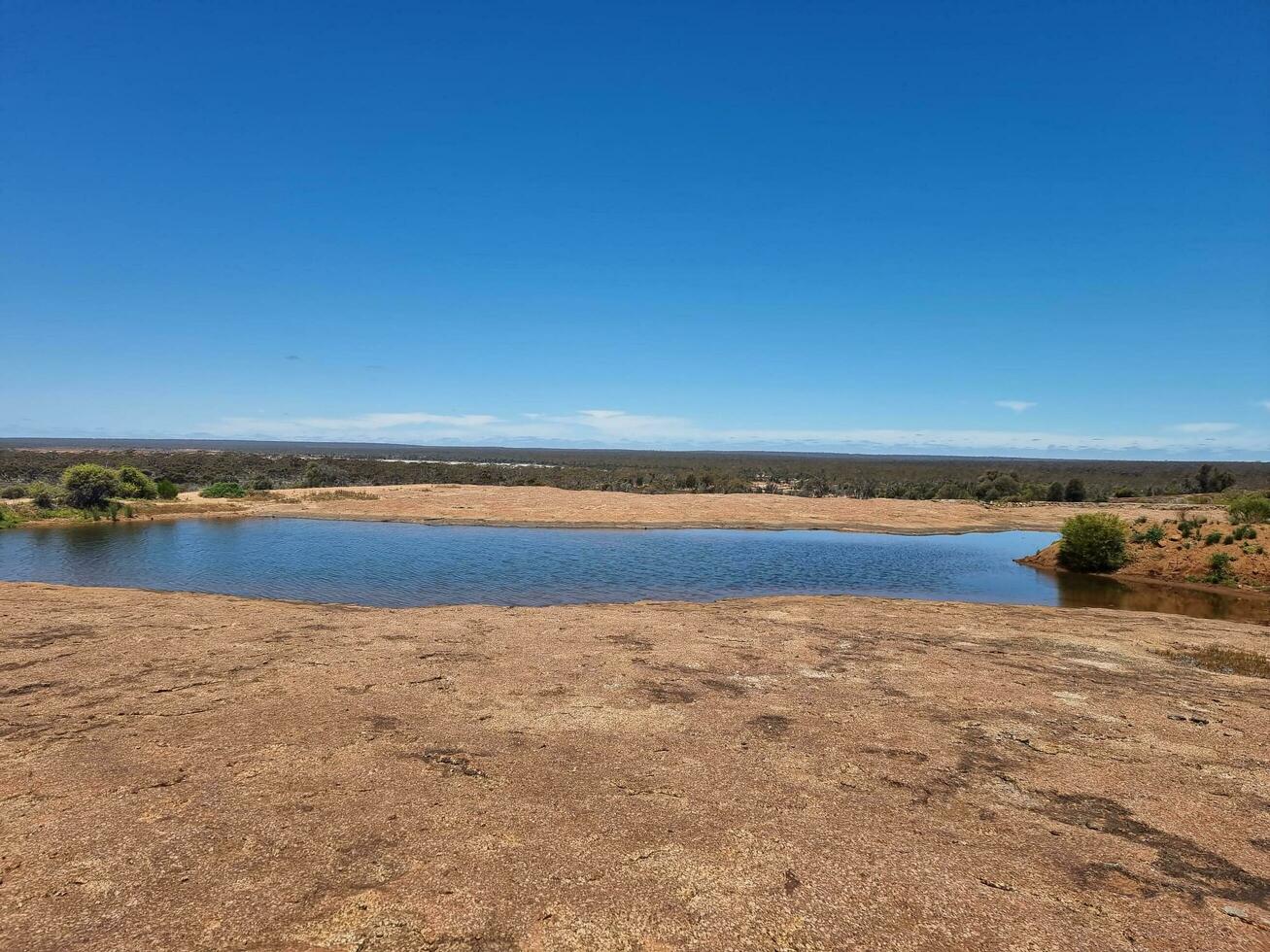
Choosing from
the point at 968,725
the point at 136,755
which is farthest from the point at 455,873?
the point at 968,725

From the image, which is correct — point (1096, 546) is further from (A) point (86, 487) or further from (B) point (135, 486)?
(B) point (135, 486)

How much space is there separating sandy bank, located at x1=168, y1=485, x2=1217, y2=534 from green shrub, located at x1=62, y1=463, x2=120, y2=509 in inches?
107

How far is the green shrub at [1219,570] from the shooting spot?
23.6 meters

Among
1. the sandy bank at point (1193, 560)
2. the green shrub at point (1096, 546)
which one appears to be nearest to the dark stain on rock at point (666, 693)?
the sandy bank at point (1193, 560)

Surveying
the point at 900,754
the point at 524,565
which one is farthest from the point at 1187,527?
the point at 900,754

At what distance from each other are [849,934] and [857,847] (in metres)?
1.14

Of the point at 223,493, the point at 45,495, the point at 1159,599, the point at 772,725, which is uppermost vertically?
the point at 45,495

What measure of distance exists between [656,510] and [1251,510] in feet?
99.8

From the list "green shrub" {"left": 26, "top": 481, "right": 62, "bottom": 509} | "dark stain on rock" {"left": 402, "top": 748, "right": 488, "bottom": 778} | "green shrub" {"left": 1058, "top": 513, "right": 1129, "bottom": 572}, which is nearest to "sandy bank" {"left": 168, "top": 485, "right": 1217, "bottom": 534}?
"green shrub" {"left": 26, "top": 481, "right": 62, "bottom": 509}

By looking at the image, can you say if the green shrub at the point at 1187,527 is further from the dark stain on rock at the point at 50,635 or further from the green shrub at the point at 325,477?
the green shrub at the point at 325,477

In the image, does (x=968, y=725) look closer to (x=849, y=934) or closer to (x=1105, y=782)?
(x=1105, y=782)

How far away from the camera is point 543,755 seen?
755cm

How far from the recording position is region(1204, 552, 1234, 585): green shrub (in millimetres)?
23578

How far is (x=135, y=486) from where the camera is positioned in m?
40.0
